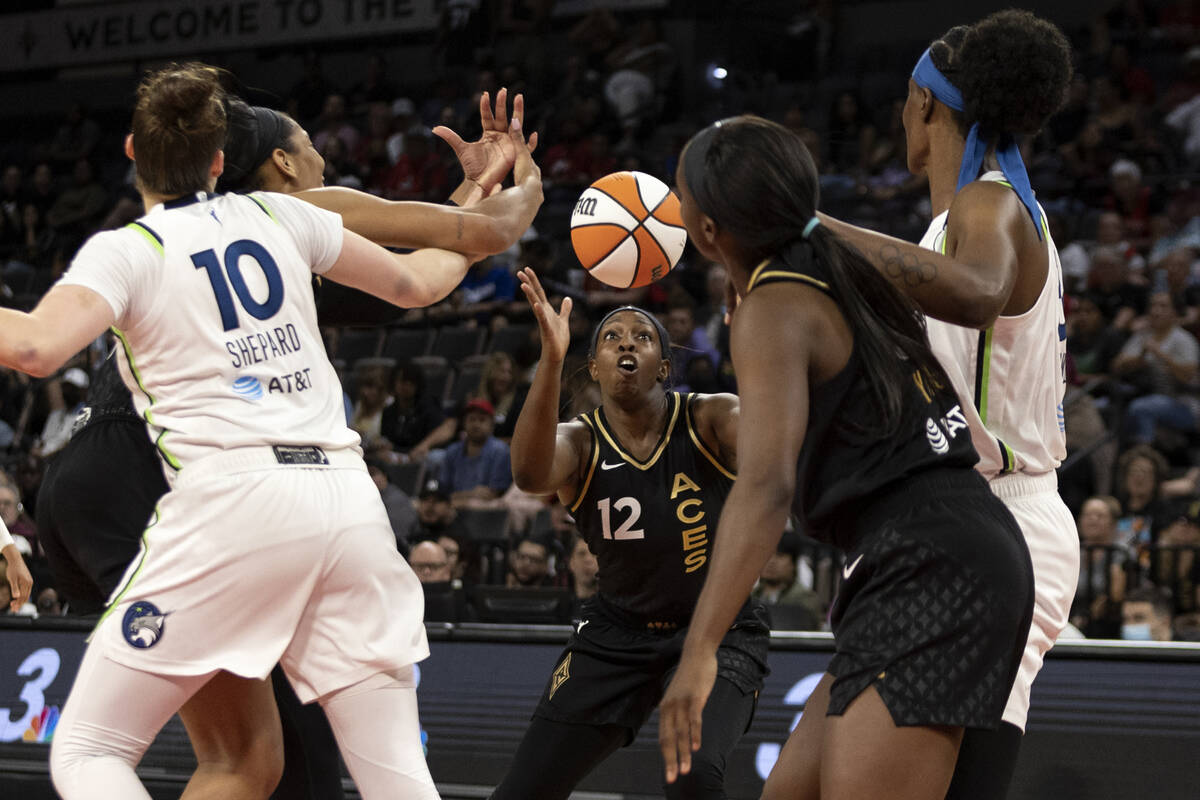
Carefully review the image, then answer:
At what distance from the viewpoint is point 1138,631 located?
693 centimetres

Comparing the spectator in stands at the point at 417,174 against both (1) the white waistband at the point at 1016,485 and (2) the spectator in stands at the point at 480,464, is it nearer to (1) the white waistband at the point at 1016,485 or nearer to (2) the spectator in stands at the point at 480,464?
(2) the spectator in stands at the point at 480,464

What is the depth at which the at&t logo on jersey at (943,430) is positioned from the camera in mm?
2695

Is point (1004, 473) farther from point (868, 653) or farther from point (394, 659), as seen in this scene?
point (394, 659)

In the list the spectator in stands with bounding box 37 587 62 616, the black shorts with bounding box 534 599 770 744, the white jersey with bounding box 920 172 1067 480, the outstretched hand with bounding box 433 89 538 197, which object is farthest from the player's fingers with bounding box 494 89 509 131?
the spectator in stands with bounding box 37 587 62 616

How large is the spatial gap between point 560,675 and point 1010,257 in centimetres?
209

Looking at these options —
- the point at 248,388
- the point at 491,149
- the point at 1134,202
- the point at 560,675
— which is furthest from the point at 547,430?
the point at 1134,202

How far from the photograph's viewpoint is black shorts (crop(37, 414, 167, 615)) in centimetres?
387

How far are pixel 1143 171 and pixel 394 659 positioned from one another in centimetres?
1013

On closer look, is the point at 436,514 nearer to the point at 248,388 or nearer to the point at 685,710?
the point at 248,388

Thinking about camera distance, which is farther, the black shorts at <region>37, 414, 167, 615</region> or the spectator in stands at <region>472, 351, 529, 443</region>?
the spectator in stands at <region>472, 351, 529, 443</region>

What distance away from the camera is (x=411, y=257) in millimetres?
3479

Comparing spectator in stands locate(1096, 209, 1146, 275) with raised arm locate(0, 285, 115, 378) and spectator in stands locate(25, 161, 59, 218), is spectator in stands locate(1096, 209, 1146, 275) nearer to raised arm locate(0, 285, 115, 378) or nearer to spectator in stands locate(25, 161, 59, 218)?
raised arm locate(0, 285, 115, 378)

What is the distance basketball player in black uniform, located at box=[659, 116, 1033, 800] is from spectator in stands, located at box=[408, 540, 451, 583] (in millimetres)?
5323

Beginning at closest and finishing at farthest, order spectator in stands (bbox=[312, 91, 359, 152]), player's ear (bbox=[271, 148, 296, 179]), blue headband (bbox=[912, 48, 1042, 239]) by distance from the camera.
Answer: blue headband (bbox=[912, 48, 1042, 239]) < player's ear (bbox=[271, 148, 296, 179]) < spectator in stands (bbox=[312, 91, 359, 152])
